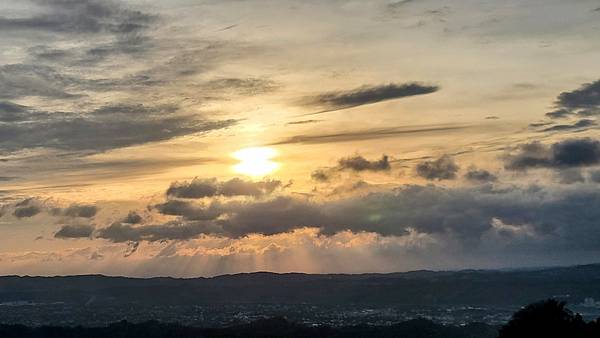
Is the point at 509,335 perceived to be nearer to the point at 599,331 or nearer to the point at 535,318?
the point at 535,318

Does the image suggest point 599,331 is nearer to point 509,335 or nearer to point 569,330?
point 569,330

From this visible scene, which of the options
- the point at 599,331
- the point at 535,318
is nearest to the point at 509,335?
the point at 535,318

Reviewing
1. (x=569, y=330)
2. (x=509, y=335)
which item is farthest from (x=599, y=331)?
(x=509, y=335)
